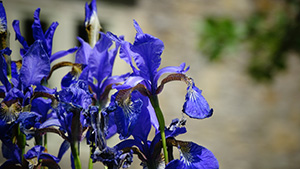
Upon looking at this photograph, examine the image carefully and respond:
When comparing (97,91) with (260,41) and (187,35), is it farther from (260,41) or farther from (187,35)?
(187,35)

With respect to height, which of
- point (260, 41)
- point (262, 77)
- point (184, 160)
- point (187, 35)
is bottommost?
point (184, 160)

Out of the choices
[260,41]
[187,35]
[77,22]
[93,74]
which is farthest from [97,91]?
[187,35]

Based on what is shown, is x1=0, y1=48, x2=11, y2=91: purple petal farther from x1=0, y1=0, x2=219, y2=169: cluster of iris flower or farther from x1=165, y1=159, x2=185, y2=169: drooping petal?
x1=165, y1=159, x2=185, y2=169: drooping petal

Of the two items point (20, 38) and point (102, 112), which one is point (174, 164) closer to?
point (102, 112)

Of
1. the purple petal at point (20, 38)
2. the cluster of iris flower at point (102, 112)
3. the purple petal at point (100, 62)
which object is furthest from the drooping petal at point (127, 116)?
the purple petal at point (20, 38)

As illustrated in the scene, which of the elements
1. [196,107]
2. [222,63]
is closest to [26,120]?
[196,107]

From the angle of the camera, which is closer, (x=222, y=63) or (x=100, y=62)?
(x=100, y=62)
